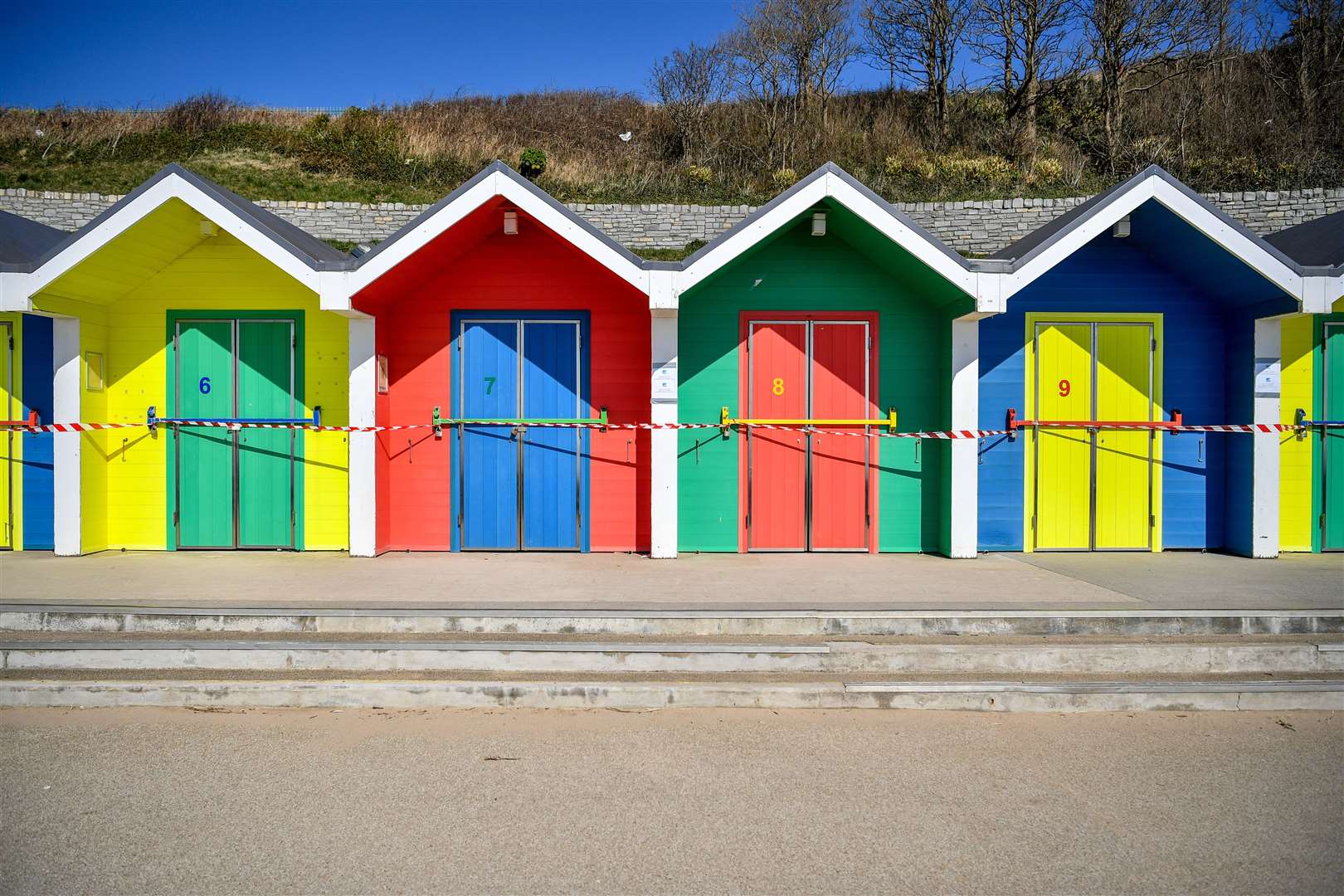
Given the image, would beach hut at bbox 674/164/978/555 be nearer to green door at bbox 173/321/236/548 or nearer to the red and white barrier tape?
the red and white barrier tape

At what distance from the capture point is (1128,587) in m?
7.09

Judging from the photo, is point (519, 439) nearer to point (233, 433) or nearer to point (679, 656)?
point (233, 433)

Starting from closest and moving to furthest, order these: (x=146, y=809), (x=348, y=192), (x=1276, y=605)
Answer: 1. (x=146, y=809)
2. (x=1276, y=605)
3. (x=348, y=192)

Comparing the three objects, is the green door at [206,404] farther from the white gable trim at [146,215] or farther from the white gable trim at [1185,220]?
the white gable trim at [1185,220]

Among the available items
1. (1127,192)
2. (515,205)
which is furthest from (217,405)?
(1127,192)

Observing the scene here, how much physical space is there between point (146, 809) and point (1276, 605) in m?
7.44

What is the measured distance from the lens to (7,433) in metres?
8.97

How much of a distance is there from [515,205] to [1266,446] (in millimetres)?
8162

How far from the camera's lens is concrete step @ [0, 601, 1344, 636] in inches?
233

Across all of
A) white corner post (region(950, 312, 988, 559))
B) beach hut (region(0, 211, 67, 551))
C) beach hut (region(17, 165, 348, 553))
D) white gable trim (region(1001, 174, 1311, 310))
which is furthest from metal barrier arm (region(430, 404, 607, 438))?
white gable trim (region(1001, 174, 1311, 310))

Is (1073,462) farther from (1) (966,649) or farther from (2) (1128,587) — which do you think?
(1) (966,649)

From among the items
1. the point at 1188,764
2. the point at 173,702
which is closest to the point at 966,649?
the point at 1188,764

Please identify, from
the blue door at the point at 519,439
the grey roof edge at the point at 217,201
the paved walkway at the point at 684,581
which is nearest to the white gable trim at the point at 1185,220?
the paved walkway at the point at 684,581

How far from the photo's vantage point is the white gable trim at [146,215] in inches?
313
